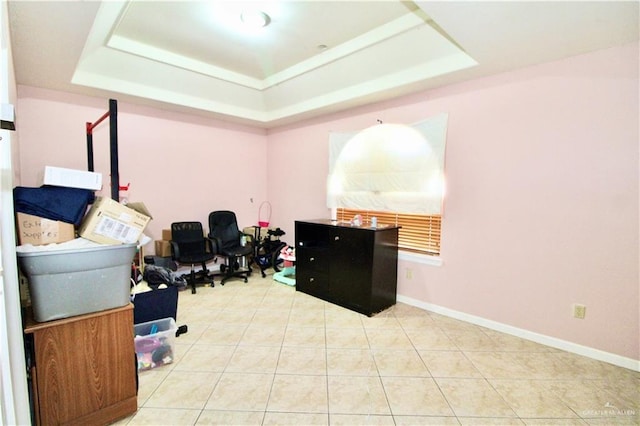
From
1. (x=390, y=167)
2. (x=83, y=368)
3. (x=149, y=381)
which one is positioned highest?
(x=390, y=167)

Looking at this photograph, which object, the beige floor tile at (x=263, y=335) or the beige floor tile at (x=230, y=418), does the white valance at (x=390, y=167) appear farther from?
the beige floor tile at (x=230, y=418)

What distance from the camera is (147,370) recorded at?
2.20 meters

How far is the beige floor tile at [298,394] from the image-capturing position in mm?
1839

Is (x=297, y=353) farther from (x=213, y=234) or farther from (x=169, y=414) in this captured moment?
(x=213, y=234)

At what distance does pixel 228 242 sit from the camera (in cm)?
447

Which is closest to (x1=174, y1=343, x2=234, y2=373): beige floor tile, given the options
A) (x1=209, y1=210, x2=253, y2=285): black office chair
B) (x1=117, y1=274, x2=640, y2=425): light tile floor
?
(x1=117, y1=274, x2=640, y2=425): light tile floor

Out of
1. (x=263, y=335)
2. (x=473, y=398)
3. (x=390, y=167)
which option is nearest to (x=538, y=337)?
(x=473, y=398)

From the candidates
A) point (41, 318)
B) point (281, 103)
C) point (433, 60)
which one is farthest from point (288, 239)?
point (41, 318)

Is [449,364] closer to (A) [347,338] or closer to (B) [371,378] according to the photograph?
(B) [371,378]

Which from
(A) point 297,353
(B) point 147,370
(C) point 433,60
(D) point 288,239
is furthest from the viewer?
(D) point 288,239

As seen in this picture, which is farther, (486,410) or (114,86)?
(114,86)

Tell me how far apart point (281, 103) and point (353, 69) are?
4.62 feet

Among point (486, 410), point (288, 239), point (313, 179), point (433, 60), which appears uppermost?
point (433, 60)

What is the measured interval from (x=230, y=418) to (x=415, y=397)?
118 cm
